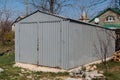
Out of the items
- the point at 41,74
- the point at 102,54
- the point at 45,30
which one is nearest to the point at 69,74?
the point at 41,74

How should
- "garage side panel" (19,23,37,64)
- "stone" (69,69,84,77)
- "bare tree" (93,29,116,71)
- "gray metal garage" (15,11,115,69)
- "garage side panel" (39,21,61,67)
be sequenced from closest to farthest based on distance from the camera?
1. "stone" (69,69,84,77)
2. "gray metal garage" (15,11,115,69)
3. "garage side panel" (39,21,61,67)
4. "garage side panel" (19,23,37,64)
5. "bare tree" (93,29,116,71)

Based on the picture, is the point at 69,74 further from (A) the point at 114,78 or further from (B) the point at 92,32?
(B) the point at 92,32

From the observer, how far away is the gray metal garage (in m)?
10.4

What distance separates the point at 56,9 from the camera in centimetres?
2856

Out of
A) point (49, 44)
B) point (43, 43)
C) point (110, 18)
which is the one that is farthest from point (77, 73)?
point (110, 18)

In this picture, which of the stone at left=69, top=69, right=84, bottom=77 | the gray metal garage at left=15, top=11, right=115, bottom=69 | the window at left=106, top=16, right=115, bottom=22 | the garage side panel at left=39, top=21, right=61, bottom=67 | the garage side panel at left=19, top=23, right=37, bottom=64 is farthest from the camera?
the window at left=106, top=16, right=115, bottom=22

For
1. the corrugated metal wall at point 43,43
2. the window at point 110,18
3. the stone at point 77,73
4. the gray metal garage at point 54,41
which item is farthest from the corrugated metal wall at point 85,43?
the window at point 110,18

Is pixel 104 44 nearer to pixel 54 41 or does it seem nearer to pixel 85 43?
pixel 85 43

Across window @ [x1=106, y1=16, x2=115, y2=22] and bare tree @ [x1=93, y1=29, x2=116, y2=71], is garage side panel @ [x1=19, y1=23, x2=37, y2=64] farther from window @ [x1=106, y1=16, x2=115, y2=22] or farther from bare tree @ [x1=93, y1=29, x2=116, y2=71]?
window @ [x1=106, y1=16, x2=115, y2=22]

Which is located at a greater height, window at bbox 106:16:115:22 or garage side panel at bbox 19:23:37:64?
window at bbox 106:16:115:22

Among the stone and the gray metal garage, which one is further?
the gray metal garage

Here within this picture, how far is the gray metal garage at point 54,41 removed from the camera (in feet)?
34.0

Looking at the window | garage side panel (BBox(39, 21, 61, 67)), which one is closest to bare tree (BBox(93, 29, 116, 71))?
garage side panel (BBox(39, 21, 61, 67))

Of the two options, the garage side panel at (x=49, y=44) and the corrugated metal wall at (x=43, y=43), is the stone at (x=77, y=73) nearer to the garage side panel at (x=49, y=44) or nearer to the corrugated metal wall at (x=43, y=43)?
the corrugated metal wall at (x=43, y=43)
